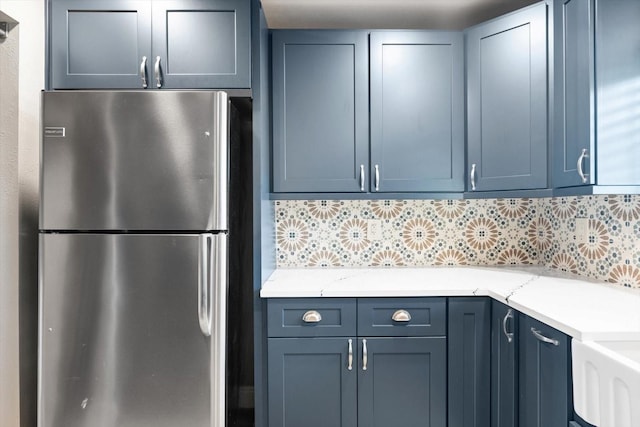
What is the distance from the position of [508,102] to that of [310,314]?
140cm

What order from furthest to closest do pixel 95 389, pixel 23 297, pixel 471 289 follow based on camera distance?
pixel 471 289
pixel 23 297
pixel 95 389

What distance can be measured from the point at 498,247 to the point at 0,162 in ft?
8.40

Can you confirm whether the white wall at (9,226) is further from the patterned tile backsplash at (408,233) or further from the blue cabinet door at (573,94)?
the blue cabinet door at (573,94)

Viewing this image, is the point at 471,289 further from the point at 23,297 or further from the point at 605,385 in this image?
the point at 23,297

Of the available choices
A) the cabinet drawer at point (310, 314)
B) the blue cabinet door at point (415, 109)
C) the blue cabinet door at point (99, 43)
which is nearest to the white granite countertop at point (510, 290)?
the cabinet drawer at point (310, 314)

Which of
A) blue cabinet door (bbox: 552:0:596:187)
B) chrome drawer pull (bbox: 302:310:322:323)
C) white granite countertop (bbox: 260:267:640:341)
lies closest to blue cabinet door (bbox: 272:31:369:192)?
white granite countertop (bbox: 260:267:640:341)

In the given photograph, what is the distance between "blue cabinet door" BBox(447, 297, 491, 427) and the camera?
1.78 metres

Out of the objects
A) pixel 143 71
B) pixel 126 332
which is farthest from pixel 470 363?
pixel 143 71

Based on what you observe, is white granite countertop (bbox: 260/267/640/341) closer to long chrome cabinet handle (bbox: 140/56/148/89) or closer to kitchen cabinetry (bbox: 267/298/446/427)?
Answer: kitchen cabinetry (bbox: 267/298/446/427)

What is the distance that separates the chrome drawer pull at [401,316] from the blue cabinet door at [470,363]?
0.20 meters

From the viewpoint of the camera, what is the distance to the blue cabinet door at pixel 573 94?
1.57 meters

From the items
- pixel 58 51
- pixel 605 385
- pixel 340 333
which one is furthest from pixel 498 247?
pixel 58 51

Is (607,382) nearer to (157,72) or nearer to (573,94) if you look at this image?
(573,94)

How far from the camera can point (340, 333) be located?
1.80m
